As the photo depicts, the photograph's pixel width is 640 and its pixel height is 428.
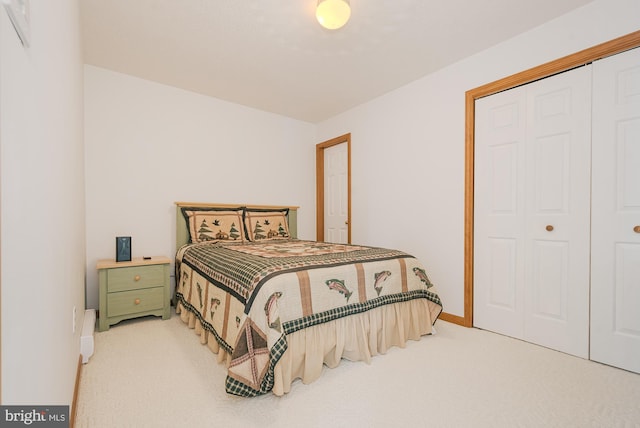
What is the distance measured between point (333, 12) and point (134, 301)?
281 cm

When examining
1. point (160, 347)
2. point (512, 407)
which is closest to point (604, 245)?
point (512, 407)

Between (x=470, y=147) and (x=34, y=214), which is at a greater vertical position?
(x=470, y=147)

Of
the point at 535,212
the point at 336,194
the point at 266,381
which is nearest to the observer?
the point at 266,381

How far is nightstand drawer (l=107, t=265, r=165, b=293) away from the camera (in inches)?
100

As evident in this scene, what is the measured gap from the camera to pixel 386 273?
2.18 metres

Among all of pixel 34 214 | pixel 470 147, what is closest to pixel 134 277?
pixel 34 214

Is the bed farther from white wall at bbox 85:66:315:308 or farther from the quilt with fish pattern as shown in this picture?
white wall at bbox 85:66:315:308

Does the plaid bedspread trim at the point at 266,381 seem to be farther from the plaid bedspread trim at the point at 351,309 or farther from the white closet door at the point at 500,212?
the white closet door at the point at 500,212

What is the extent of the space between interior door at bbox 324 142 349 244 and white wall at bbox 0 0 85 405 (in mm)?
3267

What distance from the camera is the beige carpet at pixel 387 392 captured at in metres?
1.41

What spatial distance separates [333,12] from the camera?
185 cm

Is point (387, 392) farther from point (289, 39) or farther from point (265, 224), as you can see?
point (289, 39)

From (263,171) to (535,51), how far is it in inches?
123

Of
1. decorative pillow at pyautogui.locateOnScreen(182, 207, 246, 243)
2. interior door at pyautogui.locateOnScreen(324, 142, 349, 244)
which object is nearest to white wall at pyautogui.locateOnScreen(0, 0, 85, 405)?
decorative pillow at pyautogui.locateOnScreen(182, 207, 246, 243)
